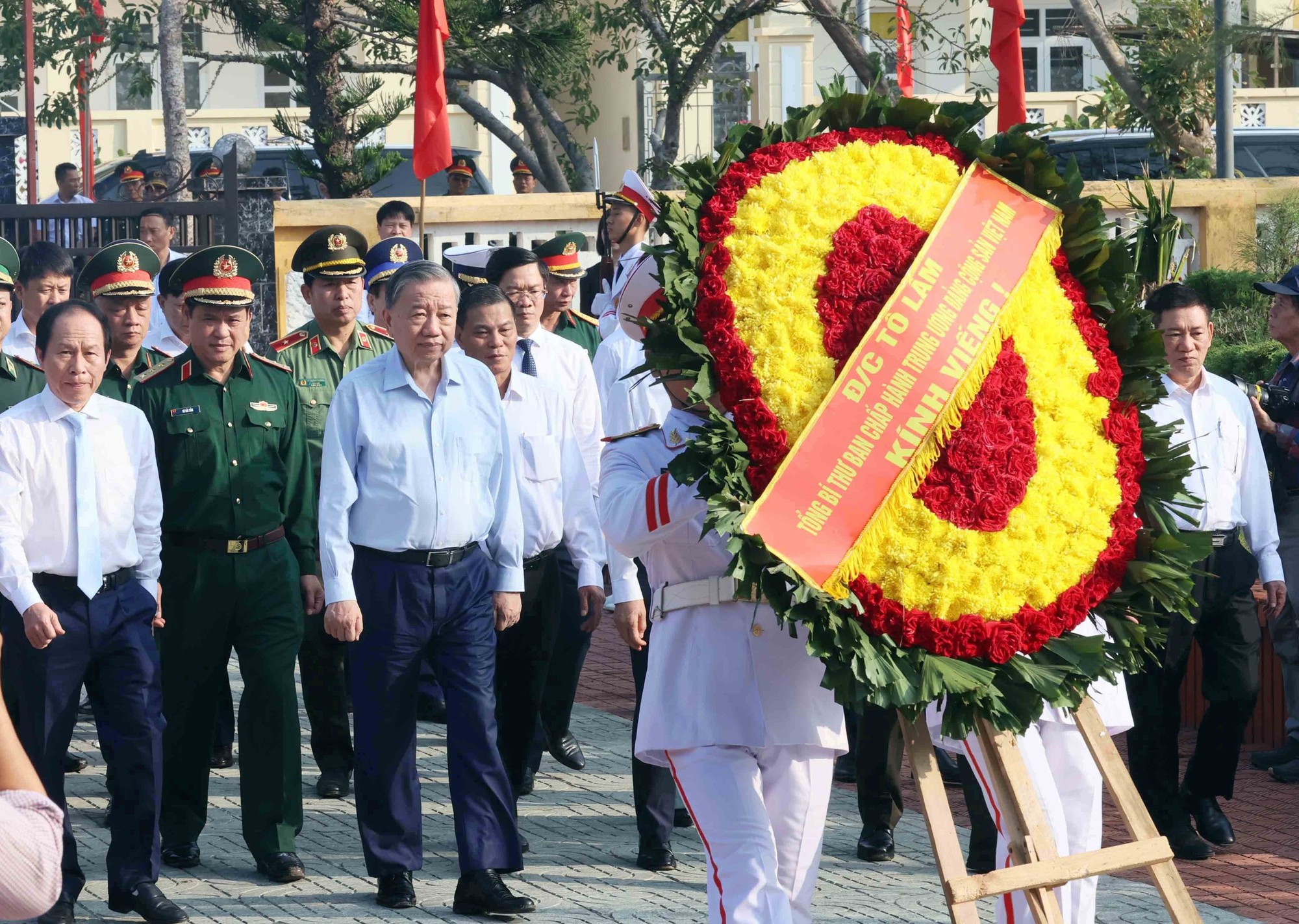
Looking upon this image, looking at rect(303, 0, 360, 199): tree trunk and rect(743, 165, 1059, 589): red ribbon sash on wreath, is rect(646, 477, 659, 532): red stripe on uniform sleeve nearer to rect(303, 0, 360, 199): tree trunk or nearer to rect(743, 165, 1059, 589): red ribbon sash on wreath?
rect(743, 165, 1059, 589): red ribbon sash on wreath

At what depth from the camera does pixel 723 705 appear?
441cm

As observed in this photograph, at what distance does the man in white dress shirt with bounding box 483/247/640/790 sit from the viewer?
748 centimetres

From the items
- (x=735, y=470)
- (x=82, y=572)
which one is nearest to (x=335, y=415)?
(x=82, y=572)

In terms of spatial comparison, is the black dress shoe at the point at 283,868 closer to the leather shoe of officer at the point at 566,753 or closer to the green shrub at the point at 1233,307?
the leather shoe of officer at the point at 566,753

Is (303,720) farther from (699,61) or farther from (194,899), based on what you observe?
(699,61)

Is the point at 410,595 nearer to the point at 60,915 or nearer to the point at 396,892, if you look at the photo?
the point at 396,892

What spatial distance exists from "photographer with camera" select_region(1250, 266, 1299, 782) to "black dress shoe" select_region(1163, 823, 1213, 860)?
122 centimetres

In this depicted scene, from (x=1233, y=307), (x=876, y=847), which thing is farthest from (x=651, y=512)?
(x=1233, y=307)

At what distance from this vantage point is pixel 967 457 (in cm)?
429

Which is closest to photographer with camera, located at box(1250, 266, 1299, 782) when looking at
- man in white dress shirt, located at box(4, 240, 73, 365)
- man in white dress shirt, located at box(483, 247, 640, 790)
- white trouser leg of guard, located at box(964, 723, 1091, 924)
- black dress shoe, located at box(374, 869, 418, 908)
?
man in white dress shirt, located at box(483, 247, 640, 790)

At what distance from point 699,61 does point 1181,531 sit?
1191 cm

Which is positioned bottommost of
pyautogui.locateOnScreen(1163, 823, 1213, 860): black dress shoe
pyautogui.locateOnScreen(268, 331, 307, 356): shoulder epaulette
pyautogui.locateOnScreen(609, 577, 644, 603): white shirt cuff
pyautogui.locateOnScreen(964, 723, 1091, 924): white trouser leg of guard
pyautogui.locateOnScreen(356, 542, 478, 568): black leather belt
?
pyautogui.locateOnScreen(1163, 823, 1213, 860): black dress shoe

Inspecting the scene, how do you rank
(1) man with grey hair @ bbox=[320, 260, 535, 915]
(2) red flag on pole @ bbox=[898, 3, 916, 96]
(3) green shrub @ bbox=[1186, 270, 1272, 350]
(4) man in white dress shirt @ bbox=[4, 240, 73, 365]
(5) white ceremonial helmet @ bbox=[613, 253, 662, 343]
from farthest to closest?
(2) red flag on pole @ bbox=[898, 3, 916, 96], (3) green shrub @ bbox=[1186, 270, 1272, 350], (4) man in white dress shirt @ bbox=[4, 240, 73, 365], (1) man with grey hair @ bbox=[320, 260, 535, 915], (5) white ceremonial helmet @ bbox=[613, 253, 662, 343]

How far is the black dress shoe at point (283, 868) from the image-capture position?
6.11 meters
